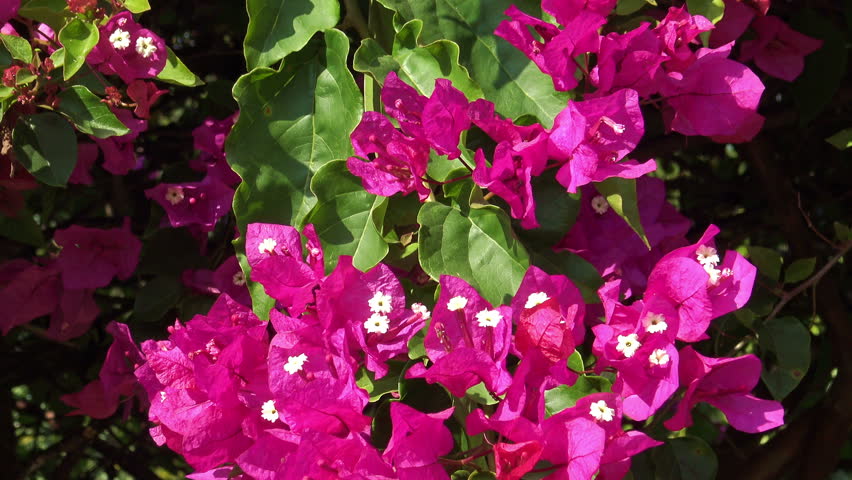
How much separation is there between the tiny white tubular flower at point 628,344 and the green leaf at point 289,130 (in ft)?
0.93

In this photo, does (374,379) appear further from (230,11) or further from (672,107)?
(230,11)

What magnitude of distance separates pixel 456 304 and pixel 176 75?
381mm

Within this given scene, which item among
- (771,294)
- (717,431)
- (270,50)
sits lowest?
(717,431)

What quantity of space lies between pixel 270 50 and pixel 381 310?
0.26 m

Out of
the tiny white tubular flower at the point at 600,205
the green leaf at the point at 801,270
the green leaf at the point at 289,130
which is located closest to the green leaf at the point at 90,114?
the green leaf at the point at 289,130

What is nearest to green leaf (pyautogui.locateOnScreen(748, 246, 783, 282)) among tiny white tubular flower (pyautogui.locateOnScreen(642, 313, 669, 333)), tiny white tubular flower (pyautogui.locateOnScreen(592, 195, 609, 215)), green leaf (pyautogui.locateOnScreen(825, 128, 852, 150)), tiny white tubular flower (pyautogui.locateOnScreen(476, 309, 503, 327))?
green leaf (pyautogui.locateOnScreen(825, 128, 852, 150))

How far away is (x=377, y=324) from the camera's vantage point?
0.74 m

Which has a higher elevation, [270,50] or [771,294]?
[270,50]

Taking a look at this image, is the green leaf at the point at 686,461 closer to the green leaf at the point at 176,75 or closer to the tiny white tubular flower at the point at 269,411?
the tiny white tubular flower at the point at 269,411

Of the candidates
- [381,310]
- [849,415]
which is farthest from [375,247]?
[849,415]

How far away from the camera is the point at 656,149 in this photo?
1.21 meters

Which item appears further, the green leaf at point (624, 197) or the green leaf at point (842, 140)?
the green leaf at point (842, 140)

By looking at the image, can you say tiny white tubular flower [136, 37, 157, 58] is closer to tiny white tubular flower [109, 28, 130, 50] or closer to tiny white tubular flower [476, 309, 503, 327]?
tiny white tubular flower [109, 28, 130, 50]

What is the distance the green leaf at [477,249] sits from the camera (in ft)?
2.49
